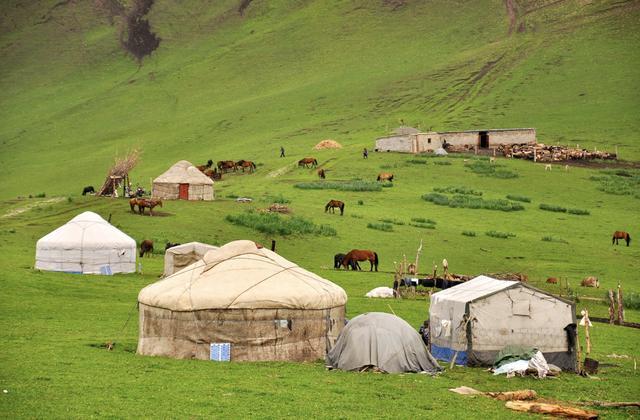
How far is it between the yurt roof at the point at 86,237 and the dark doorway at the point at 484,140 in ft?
170

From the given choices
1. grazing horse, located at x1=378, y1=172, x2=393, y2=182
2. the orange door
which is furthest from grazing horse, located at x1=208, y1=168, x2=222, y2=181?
the orange door

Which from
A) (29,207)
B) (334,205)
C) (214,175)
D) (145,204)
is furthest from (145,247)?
(214,175)

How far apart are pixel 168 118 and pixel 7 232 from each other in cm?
7900

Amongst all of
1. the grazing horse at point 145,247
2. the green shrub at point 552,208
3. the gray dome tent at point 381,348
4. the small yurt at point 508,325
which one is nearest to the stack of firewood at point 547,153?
the green shrub at point 552,208

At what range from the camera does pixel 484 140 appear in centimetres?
8900

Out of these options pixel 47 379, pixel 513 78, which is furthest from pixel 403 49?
pixel 47 379

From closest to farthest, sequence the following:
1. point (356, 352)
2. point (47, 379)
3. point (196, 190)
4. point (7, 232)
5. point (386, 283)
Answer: point (47, 379), point (356, 352), point (386, 283), point (7, 232), point (196, 190)

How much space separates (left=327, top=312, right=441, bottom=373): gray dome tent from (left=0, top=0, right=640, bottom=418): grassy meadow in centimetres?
63

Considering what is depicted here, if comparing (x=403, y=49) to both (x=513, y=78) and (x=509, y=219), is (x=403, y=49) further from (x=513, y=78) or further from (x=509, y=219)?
(x=509, y=219)

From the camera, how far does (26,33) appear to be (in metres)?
169

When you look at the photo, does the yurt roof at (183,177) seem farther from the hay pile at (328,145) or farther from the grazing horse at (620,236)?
the hay pile at (328,145)

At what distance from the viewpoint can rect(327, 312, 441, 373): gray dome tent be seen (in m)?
23.5

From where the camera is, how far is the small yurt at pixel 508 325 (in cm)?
2517

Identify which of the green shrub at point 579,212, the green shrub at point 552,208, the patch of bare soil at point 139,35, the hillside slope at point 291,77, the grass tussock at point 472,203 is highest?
the patch of bare soil at point 139,35
